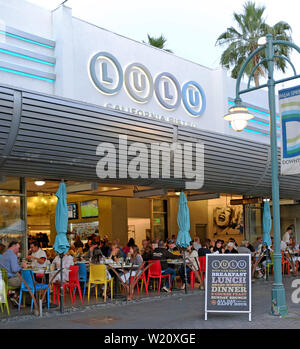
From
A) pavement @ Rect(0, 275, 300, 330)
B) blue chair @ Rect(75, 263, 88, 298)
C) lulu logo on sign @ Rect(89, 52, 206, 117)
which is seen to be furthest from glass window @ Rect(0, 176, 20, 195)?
pavement @ Rect(0, 275, 300, 330)

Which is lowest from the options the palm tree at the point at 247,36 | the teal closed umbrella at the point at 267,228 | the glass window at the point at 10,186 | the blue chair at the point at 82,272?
the blue chair at the point at 82,272

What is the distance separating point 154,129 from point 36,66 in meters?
3.36

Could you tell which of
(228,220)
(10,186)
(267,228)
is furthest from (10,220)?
(228,220)

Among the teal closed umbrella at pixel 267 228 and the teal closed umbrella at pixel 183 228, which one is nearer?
the teal closed umbrella at pixel 183 228

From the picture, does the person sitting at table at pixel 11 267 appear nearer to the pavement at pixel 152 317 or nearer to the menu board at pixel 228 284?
the pavement at pixel 152 317

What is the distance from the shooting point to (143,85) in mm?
12672

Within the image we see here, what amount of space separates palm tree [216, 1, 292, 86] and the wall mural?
8758mm

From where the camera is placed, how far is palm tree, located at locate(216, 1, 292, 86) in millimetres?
29031

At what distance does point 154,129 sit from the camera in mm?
12367

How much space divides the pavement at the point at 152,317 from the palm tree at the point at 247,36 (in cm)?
2047

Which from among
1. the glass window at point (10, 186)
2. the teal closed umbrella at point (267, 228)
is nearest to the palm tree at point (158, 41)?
the teal closed umbrella at point (267, 228)

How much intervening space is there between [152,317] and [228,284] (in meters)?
1.67

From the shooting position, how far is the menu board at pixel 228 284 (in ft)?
29.8

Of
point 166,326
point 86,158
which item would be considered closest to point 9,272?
point 86,158
